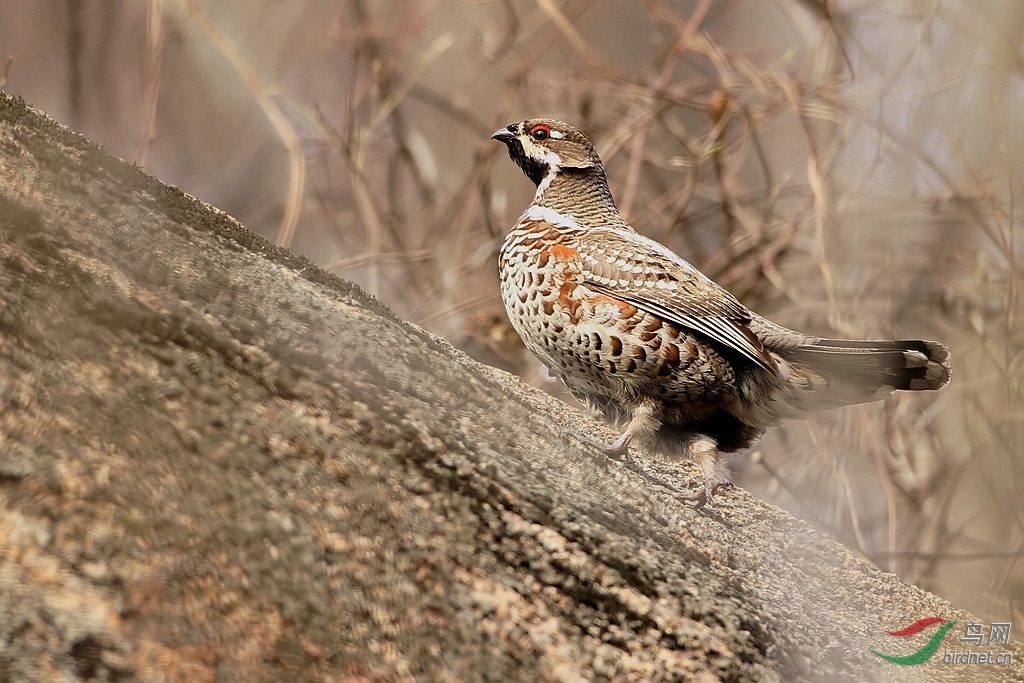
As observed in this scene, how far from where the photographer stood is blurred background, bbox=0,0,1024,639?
580 centimetres

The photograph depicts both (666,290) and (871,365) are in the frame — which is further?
(666,290)

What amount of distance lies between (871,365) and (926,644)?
942 mm

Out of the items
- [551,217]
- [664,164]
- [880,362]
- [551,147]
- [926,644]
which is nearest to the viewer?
[926,644]

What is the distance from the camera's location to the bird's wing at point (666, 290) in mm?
3436

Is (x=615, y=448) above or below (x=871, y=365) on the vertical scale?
below

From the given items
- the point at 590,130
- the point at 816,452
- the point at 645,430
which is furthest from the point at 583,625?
the point at 590,130

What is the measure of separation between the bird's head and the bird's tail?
125 cm

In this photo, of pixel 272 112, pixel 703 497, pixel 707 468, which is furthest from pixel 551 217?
pixel 272 112

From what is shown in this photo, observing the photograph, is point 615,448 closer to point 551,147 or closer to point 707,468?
point 707,468

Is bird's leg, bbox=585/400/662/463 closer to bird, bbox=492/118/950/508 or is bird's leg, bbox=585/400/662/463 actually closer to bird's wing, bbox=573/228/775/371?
bird, bbox=492/118/950/508

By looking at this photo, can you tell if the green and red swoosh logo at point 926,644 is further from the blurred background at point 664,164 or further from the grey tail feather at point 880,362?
the blurred background at point 664,164

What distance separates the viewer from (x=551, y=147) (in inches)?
158

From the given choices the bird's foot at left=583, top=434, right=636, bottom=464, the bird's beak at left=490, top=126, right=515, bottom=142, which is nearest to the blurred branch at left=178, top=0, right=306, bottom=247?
the bird's beak at left=490, top=126, right=515, bottom=142

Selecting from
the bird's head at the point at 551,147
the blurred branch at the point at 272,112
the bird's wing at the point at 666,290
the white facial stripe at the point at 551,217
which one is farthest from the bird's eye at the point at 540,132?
the blurred branch at the point at 272,112
